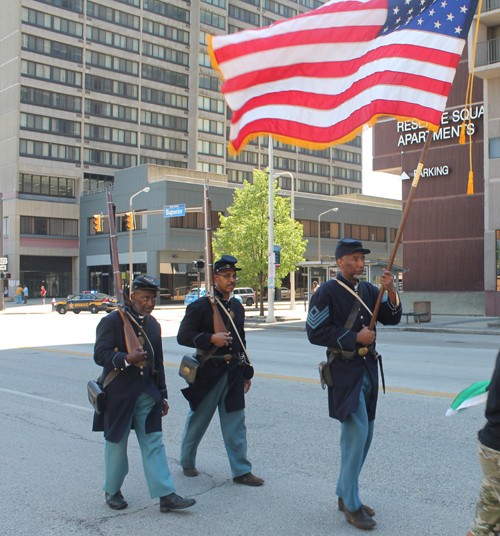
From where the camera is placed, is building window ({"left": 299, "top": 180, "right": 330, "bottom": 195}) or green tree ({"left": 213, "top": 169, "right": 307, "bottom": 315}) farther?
building window ({"left": 299, "top": 180, "right": 330, "bottom": 195})

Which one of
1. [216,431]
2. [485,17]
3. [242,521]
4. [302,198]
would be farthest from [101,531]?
[302,198]

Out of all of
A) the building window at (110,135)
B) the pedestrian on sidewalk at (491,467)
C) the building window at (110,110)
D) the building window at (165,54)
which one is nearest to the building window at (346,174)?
the building window at (165,54)

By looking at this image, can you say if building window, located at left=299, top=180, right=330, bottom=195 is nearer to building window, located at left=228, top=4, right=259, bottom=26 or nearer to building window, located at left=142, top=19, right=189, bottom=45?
building window, located at left=228, top=4, right=259, bottom=26

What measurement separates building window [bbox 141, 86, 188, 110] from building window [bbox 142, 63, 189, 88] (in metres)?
1.44

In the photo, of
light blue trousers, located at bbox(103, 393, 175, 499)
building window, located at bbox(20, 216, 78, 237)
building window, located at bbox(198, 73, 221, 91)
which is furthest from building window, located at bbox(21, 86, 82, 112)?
light blue trousers, located at bbox(103, 393, 175, 499)

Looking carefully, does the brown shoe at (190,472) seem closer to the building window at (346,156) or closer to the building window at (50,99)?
the building window at (50,99)

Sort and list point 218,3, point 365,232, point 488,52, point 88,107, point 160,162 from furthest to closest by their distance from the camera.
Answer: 1. point 218,3
2. point 160,162
3. point 365,232
4. point 88,107
5. point 488,52

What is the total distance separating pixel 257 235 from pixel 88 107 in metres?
43.3

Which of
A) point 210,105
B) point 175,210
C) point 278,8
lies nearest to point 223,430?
point 175,210

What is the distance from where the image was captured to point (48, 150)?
66.3 metres

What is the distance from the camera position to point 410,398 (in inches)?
332

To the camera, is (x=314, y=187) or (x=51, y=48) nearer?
(x=51, y=48)

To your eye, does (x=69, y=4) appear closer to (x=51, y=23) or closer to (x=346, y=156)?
(x=51, y=23)

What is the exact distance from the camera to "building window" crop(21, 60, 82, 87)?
211 ft
